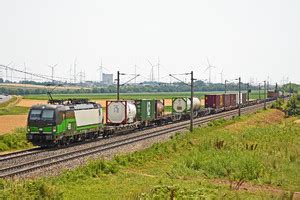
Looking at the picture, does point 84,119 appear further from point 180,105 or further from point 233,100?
point 233,100

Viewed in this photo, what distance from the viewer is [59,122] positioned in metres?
36.0

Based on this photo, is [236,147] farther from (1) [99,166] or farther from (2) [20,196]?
(2) [20,196]

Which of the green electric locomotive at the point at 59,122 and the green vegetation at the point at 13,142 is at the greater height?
the green electric locomotive at the point at 59,122

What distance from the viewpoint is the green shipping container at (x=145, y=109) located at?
53.6 meters

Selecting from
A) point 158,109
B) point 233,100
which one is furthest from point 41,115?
point 233,100

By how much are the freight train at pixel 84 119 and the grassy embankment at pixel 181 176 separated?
7.53 m

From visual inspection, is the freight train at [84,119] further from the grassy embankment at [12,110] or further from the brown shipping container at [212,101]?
the grassy embankment at [12,110]

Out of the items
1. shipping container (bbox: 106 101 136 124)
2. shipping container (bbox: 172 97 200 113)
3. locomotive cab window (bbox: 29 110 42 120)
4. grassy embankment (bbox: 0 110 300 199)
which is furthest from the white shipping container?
shipping container (bbox: 172 97 200 113)

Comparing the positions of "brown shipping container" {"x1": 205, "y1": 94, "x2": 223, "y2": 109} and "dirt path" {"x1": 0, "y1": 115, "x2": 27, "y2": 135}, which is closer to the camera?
"dirt path" {"x1": 0, "y1": 115, "x2": 27, "y2": 135}

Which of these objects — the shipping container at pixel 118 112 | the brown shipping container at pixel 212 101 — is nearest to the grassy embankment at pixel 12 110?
the brown shipping container at pixel 212 101

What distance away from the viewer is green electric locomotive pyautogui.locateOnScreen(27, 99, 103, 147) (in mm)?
35500

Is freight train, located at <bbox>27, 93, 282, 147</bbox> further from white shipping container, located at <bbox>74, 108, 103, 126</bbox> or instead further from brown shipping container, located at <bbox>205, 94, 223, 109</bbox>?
brown shipping container, located at <bbox>205, 94, 223, 109</bbox>

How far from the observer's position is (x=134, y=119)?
52781 millimetres

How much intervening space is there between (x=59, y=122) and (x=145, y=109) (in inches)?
787
